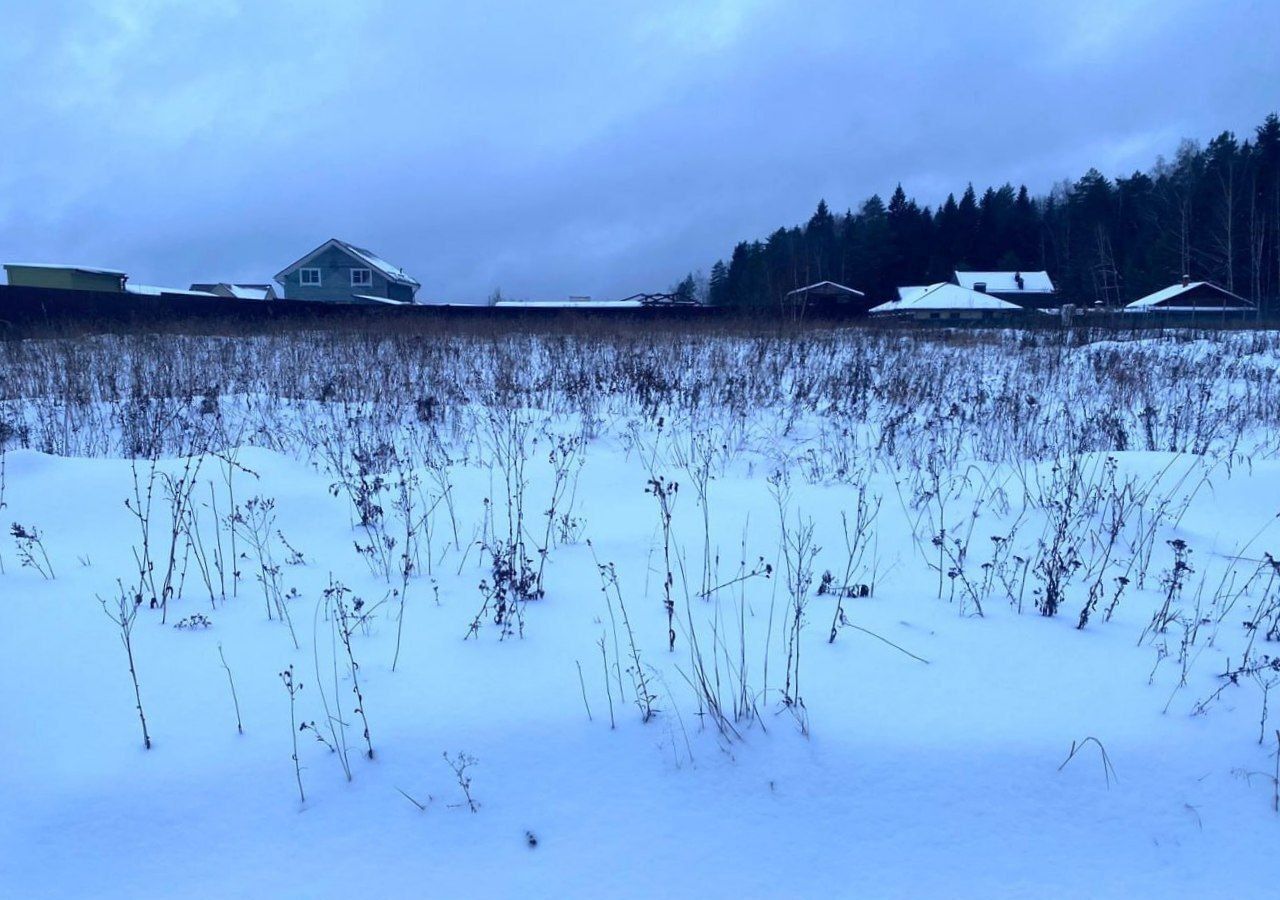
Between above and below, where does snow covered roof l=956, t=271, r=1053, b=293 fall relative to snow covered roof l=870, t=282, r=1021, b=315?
above

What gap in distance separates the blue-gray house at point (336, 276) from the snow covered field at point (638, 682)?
36227 millimetres

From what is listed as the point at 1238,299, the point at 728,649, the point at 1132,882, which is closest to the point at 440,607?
the point at 728,649

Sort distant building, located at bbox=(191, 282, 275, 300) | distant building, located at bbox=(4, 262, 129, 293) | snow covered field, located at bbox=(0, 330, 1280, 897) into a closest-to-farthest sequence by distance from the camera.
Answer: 1. snow covered field, located at bbox=(0, 330, 1280, 897)
2. distant building, located at bbox=(4, 262, 129, 293)
3. distant building, located at bbox=(191, 282, 275, 300)

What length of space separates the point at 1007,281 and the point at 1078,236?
607 centimetres

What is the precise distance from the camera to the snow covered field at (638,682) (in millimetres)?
1832

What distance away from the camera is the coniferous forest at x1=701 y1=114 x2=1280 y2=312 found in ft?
131

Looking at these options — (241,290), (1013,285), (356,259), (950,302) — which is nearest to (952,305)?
(950,302)

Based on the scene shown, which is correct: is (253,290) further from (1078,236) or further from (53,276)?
(1078,236)

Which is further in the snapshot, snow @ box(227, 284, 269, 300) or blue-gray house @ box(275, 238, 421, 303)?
snow @ box(227, 284, 269, 300)

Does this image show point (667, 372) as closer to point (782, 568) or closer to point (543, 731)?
point (782, 568)

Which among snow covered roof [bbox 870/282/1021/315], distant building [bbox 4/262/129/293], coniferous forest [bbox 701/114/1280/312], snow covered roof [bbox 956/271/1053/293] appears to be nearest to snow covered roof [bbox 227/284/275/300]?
distant building [bbox 4/262/129/293]

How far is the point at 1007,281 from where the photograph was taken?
175 feet

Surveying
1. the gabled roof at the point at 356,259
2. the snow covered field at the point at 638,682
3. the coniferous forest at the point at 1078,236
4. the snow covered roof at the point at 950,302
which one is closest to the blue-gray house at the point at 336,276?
the gabled roof at the point at 356,259

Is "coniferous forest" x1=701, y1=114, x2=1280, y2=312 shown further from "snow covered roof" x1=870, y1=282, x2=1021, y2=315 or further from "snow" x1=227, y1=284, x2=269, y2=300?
"snow" x1=227, y1=284, x2=269, y2=300
